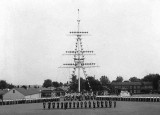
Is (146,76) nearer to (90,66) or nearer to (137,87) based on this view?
(137,87)

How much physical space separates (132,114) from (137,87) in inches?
3267

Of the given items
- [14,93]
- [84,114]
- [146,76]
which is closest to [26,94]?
[14,93]

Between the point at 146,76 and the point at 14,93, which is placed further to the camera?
the point at 146,76

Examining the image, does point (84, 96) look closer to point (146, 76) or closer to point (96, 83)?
point (96, 83)

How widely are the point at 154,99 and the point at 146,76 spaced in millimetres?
95187

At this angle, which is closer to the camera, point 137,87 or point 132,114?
point 132,114

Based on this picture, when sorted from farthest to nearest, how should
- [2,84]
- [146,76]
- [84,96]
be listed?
1. [146,76]
2. [2,84]
3. [84,96]

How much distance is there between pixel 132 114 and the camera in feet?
89.4

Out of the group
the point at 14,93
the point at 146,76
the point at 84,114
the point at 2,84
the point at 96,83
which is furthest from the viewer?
the point at 146,76

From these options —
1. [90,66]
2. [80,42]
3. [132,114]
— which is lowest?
[132,114]

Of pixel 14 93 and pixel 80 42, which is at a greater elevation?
pixel 80 42

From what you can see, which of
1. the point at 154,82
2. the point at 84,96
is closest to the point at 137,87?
the point at 154,82

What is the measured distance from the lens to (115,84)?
365ft

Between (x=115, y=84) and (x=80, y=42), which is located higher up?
(x=80, y=42)
